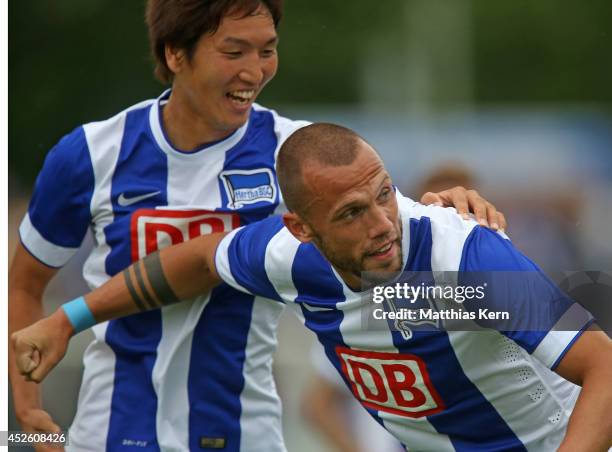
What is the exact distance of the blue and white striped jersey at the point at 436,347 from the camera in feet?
6.11

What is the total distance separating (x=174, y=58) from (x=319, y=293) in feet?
2.33

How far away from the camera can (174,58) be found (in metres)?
2.46

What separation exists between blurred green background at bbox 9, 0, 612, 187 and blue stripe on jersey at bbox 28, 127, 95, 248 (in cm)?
40

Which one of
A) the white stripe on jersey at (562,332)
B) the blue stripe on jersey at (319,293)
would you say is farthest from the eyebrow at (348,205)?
the white stripe on jersey at (562,332)

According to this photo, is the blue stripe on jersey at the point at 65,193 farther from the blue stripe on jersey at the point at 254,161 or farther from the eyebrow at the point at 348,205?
the eyebrow at the point at 348,205

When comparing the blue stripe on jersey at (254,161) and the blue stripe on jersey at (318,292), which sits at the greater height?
the blue stripe on jersey at (254,161)

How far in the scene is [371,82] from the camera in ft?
14.1

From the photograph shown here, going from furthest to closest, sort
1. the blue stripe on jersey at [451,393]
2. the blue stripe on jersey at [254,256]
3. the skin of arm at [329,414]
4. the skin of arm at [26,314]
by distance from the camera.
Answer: the skin of arm at [329,414], the skin of arm at [26,314], the blue stripe on jersey at [254,256], the blue stripe on jersey at [451,393]

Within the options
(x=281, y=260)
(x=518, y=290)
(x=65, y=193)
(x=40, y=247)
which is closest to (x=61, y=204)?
(x=65, y=193)

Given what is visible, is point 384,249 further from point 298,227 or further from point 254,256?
point 254,256

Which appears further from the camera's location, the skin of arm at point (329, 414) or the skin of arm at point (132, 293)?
the skin of arm at point (329, 414)

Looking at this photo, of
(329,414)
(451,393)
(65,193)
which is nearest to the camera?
(451,393)

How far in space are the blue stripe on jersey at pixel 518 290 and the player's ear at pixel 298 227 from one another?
364mm

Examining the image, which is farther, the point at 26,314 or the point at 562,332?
the point at 26,314
